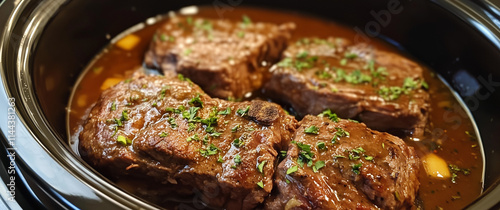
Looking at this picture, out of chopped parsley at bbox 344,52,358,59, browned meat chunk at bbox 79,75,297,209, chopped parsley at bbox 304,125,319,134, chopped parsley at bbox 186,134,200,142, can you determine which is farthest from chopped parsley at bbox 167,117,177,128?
chopped parsley at bbox 344,52,358,59

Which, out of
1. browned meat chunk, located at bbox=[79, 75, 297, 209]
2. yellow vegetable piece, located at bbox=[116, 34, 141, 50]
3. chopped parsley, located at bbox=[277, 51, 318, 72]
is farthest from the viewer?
yellow vegetable piece, located at bbox=[116, 34, 141, 50]

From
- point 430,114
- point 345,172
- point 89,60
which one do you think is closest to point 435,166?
point 430,114

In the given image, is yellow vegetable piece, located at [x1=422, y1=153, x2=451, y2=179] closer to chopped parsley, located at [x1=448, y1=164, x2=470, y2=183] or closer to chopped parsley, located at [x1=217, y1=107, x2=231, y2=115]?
chopped parsley, located at [x1=448, y1=164, x2=470, y2=183]

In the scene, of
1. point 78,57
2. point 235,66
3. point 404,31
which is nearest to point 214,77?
point 235,66

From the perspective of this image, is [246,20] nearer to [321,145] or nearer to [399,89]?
[399,89]

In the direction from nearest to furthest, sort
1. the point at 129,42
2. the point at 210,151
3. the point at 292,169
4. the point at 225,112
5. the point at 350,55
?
the point at 292,169 → the point at 210,151 → the point at 225,112 → the point at 350,55 → the point at 129,42

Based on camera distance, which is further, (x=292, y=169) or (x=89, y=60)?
(x=89, y=60)

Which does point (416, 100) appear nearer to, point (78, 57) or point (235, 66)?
point (235, 66)
